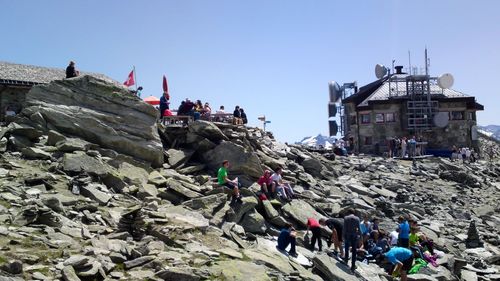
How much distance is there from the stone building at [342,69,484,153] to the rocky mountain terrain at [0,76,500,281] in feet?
55.9

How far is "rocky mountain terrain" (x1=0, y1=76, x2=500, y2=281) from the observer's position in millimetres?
11797

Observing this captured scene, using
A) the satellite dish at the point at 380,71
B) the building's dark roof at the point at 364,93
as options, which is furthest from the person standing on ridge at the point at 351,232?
the satellite dish at the point at 380,71

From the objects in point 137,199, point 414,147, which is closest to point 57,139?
point 137,199

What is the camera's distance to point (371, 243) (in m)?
19.0

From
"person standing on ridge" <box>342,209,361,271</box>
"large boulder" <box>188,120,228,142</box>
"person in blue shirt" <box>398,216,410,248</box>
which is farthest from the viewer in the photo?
"large boulder" <box>188,120,228,142</box>

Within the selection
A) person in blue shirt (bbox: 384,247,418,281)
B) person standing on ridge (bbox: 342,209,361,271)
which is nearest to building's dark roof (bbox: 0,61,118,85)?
person standing on ridge (bbox: 342,209,361,271)

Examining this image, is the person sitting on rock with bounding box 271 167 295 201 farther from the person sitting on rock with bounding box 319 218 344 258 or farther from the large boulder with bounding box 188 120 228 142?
the large boulder with bounding box 188 120 228 142

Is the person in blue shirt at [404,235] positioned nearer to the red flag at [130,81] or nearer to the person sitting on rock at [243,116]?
the person sitting on rock at [243,116]

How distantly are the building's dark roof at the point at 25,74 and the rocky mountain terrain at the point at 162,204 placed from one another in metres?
15.9

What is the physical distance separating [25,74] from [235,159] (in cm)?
2350

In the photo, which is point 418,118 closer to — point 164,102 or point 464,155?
point 464,155

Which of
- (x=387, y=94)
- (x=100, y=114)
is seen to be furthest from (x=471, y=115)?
(x=100, y=114)

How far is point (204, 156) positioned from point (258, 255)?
398 inches

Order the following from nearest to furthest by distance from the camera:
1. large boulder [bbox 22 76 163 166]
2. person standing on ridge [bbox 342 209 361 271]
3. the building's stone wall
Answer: person standing on ridge [bbox 342 209 361 271] < large boulder [bbox 22 76 163 166] < the building's stone wall
